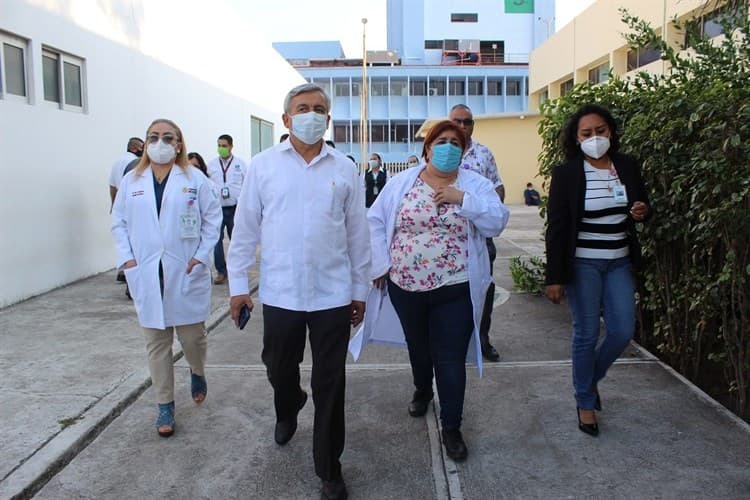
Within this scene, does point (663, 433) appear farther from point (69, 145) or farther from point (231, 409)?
point (69, 145)

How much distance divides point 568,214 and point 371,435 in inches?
67.2

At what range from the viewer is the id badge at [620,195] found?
365cm

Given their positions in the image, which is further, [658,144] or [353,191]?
[658,144]

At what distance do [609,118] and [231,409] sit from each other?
293cm

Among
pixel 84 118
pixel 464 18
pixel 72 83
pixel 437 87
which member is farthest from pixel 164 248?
pixel 464 18

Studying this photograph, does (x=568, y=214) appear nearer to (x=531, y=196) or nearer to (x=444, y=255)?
(x=444, y=255)

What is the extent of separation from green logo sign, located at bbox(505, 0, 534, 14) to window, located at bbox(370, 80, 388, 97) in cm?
1079

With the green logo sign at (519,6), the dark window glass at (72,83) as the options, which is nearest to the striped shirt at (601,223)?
the dark window glass at (72,83)

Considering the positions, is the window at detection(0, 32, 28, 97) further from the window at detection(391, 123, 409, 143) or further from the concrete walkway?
the window at detection(391, 123, 409, 143)

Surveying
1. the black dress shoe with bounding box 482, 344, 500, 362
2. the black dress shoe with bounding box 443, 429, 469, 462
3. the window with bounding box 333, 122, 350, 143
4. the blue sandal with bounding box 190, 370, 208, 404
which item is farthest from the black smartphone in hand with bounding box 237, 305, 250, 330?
the window with bounding box 333, 122, 350, 143

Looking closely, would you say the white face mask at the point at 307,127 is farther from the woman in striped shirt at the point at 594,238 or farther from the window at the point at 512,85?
the window at the point at 512,85

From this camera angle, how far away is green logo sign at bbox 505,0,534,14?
44375 millimetres

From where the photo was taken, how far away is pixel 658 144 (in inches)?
174

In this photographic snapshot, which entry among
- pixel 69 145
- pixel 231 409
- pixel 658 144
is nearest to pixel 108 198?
pixel 69 145
